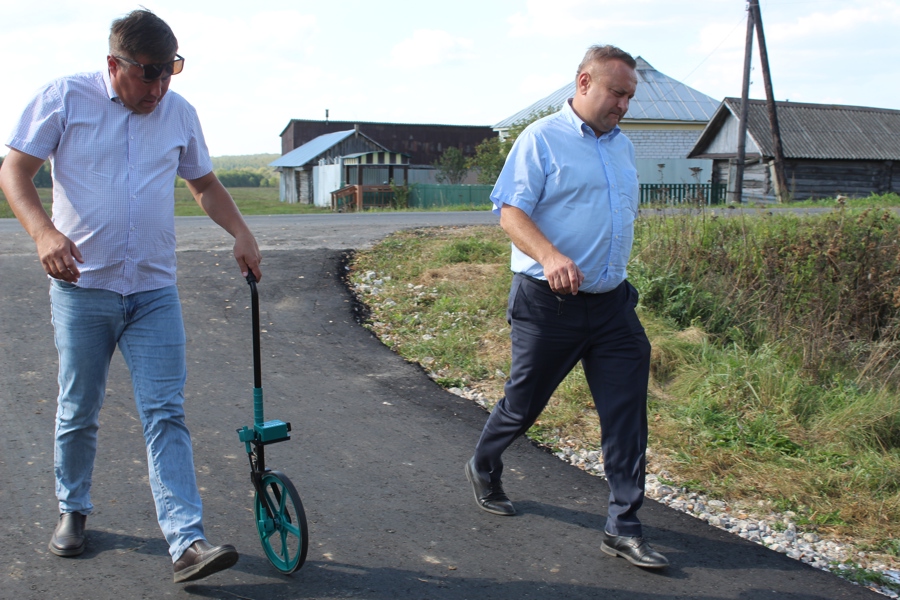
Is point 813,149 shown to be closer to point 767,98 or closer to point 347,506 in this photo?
point 767,98

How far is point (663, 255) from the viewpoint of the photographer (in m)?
8.68

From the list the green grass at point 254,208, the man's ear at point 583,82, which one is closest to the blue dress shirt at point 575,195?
the man's ear at point 583,82

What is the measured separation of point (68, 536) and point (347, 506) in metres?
1.23

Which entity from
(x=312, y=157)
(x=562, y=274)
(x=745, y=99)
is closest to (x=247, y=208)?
(x=312, y=157)

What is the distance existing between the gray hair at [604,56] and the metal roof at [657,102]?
132ft

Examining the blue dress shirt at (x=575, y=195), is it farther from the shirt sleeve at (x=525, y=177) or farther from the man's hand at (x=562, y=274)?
the man's hand at (x=562, y=274)

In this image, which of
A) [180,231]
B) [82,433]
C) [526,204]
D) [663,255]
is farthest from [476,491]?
[180,231]

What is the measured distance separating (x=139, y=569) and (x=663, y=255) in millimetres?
6494

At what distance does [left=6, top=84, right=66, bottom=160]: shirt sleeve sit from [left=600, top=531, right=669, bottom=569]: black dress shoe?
A: 274cm

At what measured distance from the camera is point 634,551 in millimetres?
3535

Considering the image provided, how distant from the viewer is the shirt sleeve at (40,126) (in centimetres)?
317

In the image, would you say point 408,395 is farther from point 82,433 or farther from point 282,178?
point 282,178

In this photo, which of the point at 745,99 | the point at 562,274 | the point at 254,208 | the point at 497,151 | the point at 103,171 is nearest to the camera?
the point at 103,171

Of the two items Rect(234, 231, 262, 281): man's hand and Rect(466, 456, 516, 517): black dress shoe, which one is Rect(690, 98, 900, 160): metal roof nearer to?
Rect(466, 456, 516, 517): black dress shoe
